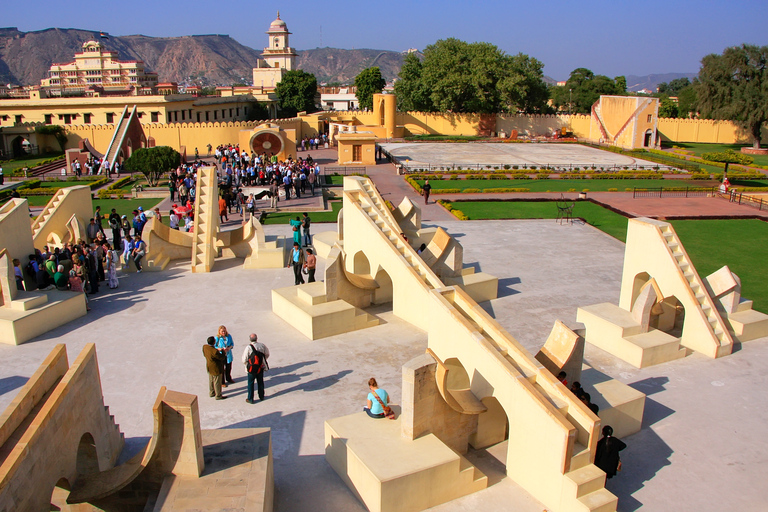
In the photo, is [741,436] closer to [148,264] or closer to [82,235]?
[148,264]

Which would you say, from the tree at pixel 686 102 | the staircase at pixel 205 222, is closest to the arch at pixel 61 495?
the staircase at pixel 205 222

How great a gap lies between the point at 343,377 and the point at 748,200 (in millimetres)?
24125

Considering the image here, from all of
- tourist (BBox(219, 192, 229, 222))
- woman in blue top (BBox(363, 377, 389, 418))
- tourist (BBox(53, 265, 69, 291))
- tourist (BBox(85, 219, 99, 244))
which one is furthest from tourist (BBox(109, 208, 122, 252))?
woman in blue top (BBox(363, 377, 389, 418))

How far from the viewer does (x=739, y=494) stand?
7.83m

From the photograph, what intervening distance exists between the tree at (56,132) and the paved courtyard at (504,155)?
23.2 m

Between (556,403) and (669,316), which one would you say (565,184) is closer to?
(669,316)

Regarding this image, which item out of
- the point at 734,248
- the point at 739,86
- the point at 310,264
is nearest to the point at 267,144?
the point at 310,264

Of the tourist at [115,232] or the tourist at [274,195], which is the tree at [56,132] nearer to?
the tourist at [274,195]

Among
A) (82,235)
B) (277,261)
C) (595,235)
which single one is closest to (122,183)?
(82,235)

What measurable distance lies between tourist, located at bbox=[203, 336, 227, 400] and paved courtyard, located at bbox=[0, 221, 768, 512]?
0.18 meters

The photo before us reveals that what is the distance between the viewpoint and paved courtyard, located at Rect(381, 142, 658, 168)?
4047cm

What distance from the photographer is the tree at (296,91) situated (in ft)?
240

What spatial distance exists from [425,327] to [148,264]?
8248 millimetres

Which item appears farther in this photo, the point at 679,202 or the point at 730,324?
the point at 679,202
